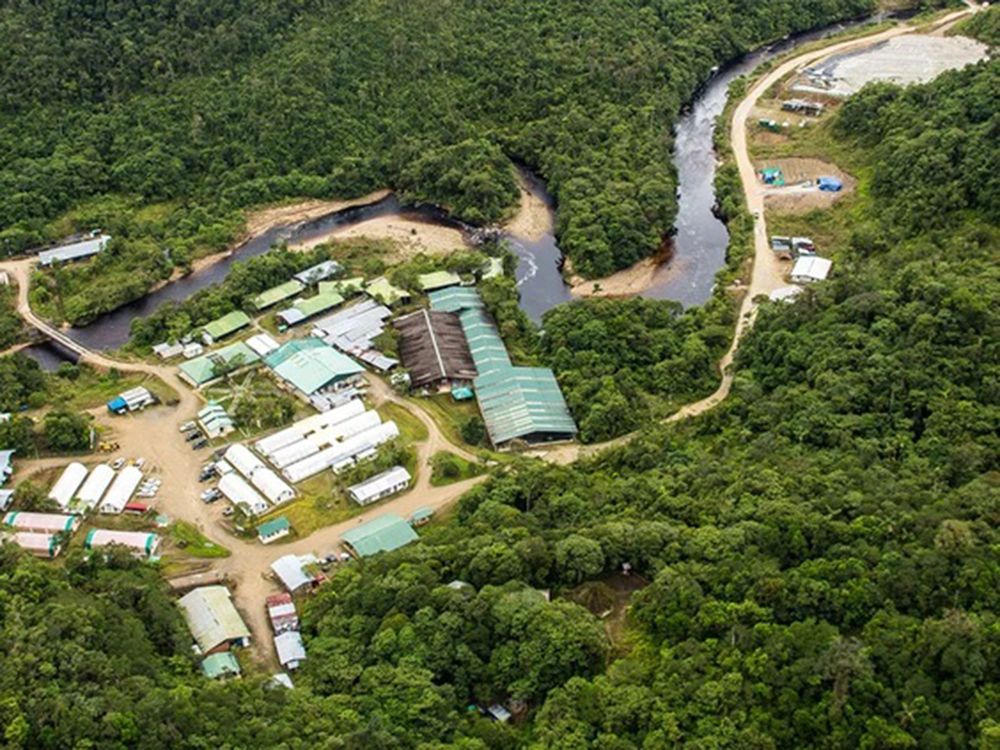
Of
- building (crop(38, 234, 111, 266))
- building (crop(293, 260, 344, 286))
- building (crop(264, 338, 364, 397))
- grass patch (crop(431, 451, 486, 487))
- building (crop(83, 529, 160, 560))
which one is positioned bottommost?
grass patch (crop(431, 451, 486, 487))

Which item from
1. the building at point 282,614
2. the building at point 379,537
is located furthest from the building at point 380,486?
the building at point 282,614

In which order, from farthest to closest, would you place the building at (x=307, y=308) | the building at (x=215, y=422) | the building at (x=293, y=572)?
the building at (x=307, y=308) → the building at (x=215, y=422) → the building at (x=293, y=572)

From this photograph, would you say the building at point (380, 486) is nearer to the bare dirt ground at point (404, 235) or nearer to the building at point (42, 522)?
the building at point (42, 522)

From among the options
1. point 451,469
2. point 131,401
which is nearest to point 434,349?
point 451,469

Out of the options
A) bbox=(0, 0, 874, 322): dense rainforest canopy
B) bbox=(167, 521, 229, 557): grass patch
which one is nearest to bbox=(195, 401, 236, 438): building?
bbox=(167, 521, 229, 557): grass patch

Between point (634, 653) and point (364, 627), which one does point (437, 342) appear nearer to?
point (364, 627)

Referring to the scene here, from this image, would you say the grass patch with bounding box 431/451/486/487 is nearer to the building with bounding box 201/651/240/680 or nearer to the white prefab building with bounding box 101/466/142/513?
the building with bounding box 201/651/240/680
